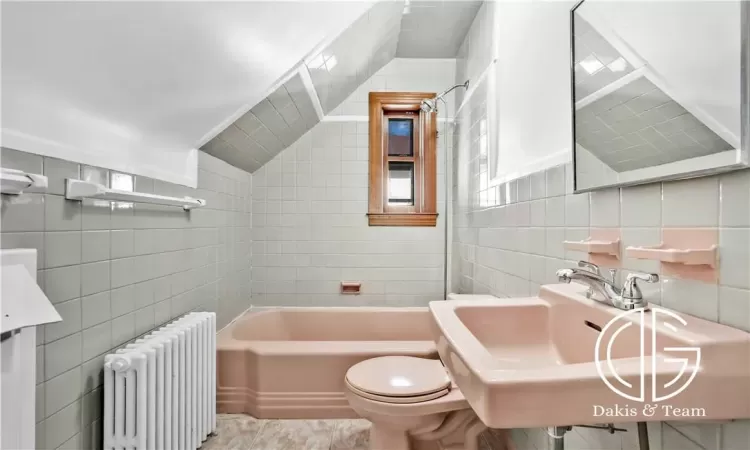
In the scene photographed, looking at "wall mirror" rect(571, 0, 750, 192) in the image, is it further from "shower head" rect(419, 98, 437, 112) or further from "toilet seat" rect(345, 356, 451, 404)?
"shower head" rect(419, 98, 437, 112)

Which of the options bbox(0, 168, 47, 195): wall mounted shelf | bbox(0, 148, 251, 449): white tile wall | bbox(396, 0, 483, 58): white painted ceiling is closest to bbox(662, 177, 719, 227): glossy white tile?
bbox(0, 168, 47, 195): wall mounted shelf

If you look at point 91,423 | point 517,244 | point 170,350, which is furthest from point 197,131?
point 517,244

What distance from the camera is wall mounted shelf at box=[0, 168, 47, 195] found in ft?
2.92

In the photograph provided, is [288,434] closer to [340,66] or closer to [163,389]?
[163,389]

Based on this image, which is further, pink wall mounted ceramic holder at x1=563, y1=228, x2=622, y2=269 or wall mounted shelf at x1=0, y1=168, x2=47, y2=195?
pink wall mounted ceramic holder at x1=563, y1=228, x2=622, y2=269

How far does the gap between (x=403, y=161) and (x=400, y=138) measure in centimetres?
23

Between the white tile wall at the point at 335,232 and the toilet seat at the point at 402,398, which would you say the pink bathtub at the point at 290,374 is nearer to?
the toilet seat at the point at 402,398

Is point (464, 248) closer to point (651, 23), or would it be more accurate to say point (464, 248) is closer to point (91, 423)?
Result: point (651, 23)

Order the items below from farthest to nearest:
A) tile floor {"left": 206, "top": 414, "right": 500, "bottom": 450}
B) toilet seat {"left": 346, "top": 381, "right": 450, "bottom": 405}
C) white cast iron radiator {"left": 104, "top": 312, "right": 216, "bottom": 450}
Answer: tile floor {"left": 206, "top": 414, "right": 500, "bottom": 450}, toilet seat {"left": 346, "top": 381, "right": 450, "bottom": 405}, white cast iron radiator {"left": 104, "top": 312, "right": 216, "bottom": 450}

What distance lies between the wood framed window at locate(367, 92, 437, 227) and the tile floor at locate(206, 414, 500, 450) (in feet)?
5.29

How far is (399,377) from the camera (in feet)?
5.46

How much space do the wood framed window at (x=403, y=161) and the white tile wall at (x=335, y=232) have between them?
64mm

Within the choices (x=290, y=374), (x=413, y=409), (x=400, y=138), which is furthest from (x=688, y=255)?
(x=400, y=138)

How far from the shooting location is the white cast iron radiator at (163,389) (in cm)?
129
